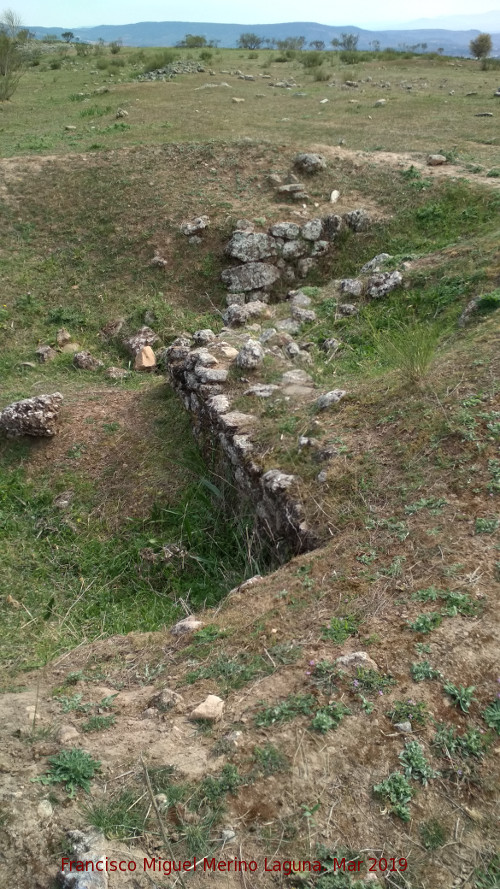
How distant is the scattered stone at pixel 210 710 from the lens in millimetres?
2791

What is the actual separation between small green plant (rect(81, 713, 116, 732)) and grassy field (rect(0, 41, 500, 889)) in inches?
0.9

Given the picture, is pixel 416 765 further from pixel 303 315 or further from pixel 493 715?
pixel 303 315

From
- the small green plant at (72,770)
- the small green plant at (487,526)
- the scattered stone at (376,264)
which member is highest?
the scattered stone at (376,264)

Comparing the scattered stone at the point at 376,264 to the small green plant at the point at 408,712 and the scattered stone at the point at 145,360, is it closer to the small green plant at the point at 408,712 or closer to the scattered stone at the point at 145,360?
the scattered stone at the point at 145,360

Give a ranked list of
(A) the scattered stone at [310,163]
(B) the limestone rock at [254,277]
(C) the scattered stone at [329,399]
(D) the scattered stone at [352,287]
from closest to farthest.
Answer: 1. (C) the scattered stone at [329,399]
2. (D) the scattered stone at [352,287]
3. (B) the limestone rock at [254,277]
4. (A) the scattered stone at [310,163]

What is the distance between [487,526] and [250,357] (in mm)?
3158

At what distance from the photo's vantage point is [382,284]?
7270 millimetres

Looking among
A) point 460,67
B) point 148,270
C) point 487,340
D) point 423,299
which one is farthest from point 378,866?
point 460,67

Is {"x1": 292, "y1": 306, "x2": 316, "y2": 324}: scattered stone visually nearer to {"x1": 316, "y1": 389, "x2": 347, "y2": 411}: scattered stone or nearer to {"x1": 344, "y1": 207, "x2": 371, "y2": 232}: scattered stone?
{"x1": 316, "y1": 389, "x2": 347, "y2": 411}: scattered stone

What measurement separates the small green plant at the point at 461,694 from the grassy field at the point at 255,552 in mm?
13

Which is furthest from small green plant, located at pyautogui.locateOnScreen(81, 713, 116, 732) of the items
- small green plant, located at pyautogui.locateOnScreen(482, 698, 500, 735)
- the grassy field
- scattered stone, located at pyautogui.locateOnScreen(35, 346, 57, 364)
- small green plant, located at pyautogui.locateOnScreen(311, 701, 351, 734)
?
scattered stone, located at pyautogui.locateOnScreen(35, 346, 57, 364)

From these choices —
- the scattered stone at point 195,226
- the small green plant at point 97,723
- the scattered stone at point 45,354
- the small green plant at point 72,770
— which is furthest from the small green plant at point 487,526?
the scattered stone at point 195,226

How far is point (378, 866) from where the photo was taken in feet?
7.23

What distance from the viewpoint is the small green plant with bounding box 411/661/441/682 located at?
9.00ft
